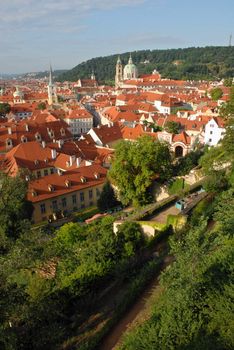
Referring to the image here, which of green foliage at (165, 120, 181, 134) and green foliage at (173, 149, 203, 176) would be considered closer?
green foliage at (173, 149, 203, 176)

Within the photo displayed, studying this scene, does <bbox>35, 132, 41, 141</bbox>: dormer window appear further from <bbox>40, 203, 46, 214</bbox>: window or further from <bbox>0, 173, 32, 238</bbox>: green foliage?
<bbox>0, 173, 32, 238</bbox>: green foliage

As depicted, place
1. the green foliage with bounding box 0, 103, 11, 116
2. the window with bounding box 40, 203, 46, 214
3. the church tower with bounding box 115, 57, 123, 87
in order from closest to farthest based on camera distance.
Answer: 1. the window with bounding box 40, 203, 46, 214
2. the green foliage with bounding box 0, 103, 11, 116
3. the church tower with bounding box 115, 57, 123, 87

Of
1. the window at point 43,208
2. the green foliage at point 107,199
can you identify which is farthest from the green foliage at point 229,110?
the window at point 43,208

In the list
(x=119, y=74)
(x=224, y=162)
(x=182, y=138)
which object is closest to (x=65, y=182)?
(x=224, y=162)

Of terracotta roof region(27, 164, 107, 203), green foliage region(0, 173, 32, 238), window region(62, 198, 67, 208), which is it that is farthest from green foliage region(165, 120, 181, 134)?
green foliage region(0, 173, 32, 238)

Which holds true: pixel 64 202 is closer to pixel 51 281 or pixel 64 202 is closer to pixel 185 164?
pixel 185 164

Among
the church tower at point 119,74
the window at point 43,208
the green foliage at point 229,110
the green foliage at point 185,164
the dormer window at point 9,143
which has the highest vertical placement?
the church tower at point 119,74

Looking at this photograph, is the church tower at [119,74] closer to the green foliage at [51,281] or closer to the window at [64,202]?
the window at [64,202]
